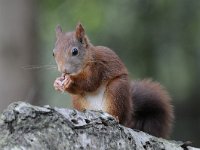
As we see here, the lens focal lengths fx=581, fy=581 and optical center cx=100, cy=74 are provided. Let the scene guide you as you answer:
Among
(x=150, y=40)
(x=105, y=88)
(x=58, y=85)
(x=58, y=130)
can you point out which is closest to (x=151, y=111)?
(x=105, y=88)

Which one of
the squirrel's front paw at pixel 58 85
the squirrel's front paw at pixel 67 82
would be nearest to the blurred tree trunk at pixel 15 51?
the squirrel's front paw at pixel 67 82

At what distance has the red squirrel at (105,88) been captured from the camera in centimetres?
307

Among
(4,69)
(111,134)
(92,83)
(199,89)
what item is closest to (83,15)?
(199,89)

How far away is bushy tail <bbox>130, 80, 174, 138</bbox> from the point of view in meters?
3.36

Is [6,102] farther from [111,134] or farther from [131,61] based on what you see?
[111,134]

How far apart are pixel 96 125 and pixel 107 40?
5335mm

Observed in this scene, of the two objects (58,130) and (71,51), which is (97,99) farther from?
(58,130)

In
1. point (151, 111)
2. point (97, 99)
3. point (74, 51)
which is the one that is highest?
point (74, 51)

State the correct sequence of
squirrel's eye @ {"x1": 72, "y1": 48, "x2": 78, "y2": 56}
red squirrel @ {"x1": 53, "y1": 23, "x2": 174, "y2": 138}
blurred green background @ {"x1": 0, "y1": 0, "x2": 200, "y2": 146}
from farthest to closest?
1. blurred green background @ {"x1": 0, "y1": 0, "x2": 200, "y2": 146}
2. squirrel's eye @ {"x1": 72, "y1": 48, "x2": 78, "y2": 56}
3. red squirrel @ {"x1": 53, "y1": 23, "x2": 174, "y2": 138}

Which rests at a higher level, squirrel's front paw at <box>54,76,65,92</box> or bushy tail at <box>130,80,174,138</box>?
squirrel's front paw at <box>54,76,65,92</box>

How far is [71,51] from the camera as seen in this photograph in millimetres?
3270

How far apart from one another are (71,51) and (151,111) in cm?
62

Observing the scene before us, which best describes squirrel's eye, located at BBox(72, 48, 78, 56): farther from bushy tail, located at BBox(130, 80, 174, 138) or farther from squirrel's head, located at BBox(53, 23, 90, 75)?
bushy tail, located at BBox(130, 80, 174, 138)

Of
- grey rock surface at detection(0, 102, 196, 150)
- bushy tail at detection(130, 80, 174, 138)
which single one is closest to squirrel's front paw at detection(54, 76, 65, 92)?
bushy tail at detection(130, 80, 174, 138)
